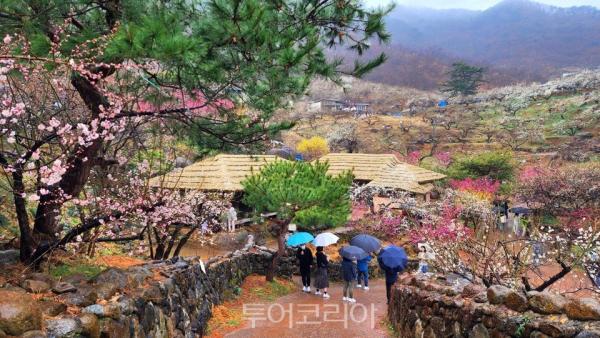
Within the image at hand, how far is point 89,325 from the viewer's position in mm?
3752

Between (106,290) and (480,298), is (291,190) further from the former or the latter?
(106,290)


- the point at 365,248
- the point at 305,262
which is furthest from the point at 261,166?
the point at 305,262

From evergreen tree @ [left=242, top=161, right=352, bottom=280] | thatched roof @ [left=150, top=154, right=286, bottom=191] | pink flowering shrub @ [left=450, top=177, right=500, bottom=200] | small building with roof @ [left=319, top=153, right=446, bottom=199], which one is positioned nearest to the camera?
evergreen tree @ [left=242, top=161, right=352, bottom=280]

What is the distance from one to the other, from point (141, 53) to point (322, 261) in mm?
9045

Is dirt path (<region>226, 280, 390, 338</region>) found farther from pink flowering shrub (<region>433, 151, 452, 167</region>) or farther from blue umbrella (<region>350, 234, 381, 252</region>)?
pink flowering shrub (<region>433, 151, 452, 167</region>)

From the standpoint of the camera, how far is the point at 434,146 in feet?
145

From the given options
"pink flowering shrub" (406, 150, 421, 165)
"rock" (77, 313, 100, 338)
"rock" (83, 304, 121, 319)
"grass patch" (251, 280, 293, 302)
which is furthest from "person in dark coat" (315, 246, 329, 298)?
"pink flowering shrub" (406, 150, 421, 165)

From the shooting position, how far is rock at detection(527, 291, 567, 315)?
A: 12.5 ft

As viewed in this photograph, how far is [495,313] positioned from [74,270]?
557cm

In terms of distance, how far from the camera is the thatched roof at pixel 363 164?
2542 cm

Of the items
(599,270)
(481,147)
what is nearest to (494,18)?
(481,147)

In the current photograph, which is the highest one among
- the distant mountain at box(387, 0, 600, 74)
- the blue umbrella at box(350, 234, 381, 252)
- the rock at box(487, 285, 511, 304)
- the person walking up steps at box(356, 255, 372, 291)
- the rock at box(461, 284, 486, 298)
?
the distant mountain at box(387, 0, 600, 74)

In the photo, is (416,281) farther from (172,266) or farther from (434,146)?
(434,146)

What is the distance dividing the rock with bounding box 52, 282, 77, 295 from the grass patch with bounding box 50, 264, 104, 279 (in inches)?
67.8
